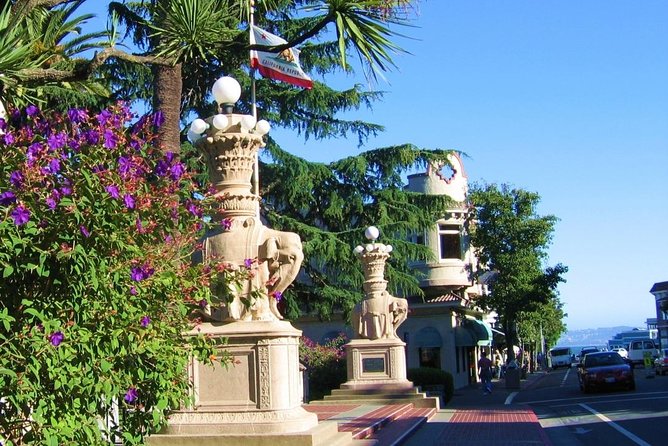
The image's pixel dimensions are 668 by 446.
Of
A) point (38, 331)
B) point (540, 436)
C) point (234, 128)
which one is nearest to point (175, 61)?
point (234, 128)

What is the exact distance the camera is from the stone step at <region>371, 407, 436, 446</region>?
41.3 feet

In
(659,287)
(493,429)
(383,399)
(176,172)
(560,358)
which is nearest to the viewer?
(176,172)

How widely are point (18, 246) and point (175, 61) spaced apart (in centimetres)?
371

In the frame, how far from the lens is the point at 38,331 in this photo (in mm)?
5645

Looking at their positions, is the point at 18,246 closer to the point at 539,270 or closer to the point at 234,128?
the point at 234,128

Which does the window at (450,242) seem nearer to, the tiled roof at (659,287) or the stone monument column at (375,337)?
the stone monument column at (375,337)

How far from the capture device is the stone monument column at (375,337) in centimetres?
2194

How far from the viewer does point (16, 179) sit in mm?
5820

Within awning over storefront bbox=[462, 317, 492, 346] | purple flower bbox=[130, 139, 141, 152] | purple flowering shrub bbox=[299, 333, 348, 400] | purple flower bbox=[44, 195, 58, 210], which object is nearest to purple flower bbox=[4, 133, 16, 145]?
purple flower bbox=[44, 195, 58, 210]

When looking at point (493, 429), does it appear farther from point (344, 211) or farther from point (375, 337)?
point (344, 211)

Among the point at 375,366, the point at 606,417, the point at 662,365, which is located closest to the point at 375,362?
the point at 375,366

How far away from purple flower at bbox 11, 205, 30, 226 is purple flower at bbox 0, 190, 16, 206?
5.4 inches

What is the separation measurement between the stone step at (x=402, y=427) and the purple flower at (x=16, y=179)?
7.07 m

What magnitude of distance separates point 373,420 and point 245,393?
575 cm
